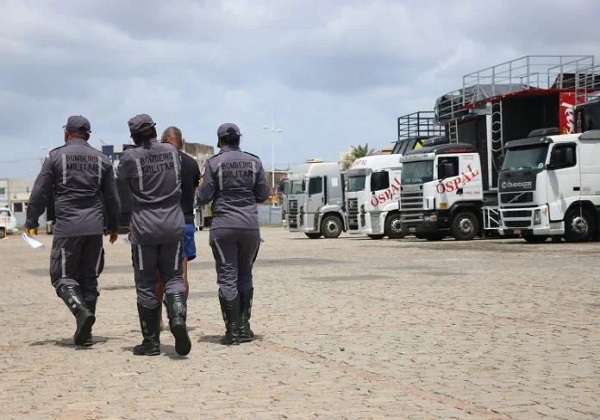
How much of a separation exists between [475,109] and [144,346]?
27.4m

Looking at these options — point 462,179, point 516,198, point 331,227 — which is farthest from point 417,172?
point 331,227

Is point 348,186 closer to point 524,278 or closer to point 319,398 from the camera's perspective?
point 524,278

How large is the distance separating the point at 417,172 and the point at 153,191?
2723 centimetres

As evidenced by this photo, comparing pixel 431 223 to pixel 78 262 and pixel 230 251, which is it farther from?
pixel 78 262

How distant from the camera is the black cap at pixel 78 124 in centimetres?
972

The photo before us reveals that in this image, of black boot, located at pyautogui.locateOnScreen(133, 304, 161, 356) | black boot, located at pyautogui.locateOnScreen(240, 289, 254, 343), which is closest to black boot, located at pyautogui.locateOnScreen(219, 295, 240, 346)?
black boot, located at pyautogui.locateOnScreen(240, 289, 254, 343)

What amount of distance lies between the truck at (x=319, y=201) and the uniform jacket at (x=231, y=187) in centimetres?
3349

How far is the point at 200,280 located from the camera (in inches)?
712

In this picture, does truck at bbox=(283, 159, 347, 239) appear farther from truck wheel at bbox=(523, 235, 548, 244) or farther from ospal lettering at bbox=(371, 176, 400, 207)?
truck wheel at bbox=(523, 235, 548, 244)

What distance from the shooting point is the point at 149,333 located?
877cm

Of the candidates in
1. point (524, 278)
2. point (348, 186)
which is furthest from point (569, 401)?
point (348, 186)

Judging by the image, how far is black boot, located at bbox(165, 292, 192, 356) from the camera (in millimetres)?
8477

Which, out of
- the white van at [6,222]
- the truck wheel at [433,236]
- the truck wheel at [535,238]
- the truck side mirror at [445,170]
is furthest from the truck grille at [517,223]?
the white van at [6,222]

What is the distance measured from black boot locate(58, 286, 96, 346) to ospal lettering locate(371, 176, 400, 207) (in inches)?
1181
